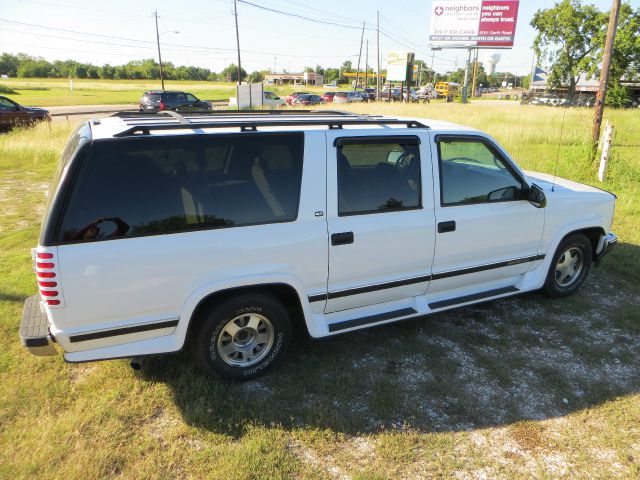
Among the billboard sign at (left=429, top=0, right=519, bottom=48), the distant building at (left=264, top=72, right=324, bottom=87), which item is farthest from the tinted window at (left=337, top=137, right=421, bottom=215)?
the distant building at (left=264, top=72, right=324, bottom=87)

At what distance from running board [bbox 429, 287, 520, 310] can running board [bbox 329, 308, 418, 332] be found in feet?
0.85

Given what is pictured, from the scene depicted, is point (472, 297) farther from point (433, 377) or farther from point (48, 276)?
point (48, 276)

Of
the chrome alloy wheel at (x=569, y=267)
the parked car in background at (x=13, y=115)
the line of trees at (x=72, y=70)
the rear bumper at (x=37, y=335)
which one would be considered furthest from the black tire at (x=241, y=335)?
the line of trees at (x=72, y=70)

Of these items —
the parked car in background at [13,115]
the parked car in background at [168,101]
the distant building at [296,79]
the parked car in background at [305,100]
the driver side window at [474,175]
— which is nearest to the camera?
the driver side window at [474,175]

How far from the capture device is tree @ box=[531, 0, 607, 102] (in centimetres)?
5569

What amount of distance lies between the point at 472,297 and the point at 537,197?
1.07m

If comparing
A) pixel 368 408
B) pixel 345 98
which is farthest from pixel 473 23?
pixel 368 408

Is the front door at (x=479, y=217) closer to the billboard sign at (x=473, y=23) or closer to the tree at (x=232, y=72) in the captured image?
the billboard sign at (x=473, y=23)

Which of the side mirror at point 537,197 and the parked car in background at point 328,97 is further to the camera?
the parked car in background at point 328,97

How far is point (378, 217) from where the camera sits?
141 inches

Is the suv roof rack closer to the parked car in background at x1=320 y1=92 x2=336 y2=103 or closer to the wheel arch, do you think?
the wheel arch

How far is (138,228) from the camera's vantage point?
9.41 feet

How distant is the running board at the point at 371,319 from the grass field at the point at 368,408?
0.33m

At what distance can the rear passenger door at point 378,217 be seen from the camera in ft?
11.3
